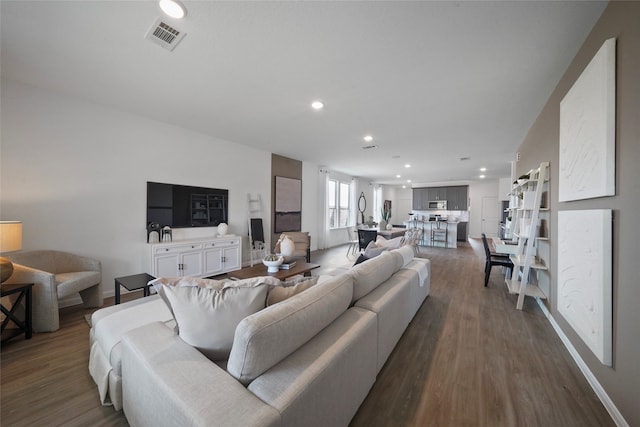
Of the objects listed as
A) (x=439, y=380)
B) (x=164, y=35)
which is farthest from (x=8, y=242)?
(x=439, y=380)

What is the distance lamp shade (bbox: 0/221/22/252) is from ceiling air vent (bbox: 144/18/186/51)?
212 cm

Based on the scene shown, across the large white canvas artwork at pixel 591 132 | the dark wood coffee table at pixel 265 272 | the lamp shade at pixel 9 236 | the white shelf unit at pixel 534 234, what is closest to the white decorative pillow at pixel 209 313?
the dark wood coffee table at pixel 265 272

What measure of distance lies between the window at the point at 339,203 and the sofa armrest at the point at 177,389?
6706mm

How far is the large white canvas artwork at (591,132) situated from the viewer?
149 centimetres

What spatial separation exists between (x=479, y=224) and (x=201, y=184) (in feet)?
36.9

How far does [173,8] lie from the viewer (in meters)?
1.63

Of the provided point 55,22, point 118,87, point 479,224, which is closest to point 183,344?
point 55,22

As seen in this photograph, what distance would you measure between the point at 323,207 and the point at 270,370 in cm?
649

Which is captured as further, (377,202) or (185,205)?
(377,202)

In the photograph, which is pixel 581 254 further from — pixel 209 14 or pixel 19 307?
pixel 19 307

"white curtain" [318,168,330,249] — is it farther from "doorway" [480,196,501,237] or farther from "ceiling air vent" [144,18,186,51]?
"doorway" [480,196,501,237]

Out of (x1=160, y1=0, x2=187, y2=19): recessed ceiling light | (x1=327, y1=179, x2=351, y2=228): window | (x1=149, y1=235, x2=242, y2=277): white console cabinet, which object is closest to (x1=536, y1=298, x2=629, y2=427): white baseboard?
(x1=160, y1=0, x2=187, y2=19): recessed ceiling light

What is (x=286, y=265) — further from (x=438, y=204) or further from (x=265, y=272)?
(x=438, y=204)

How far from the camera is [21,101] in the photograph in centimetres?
263
